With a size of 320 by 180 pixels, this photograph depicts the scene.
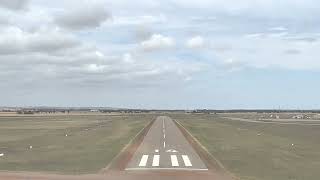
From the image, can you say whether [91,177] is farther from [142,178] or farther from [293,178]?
[293,178]

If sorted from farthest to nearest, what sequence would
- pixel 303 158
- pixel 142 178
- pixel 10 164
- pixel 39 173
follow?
pixel 303 158, pixel 10 164, pixel 39 173, pixel 142 178

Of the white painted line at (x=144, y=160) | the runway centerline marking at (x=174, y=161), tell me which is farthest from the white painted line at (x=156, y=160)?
the runway centerline marking at (x=174, y=161)

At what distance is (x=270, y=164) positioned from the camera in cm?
3216

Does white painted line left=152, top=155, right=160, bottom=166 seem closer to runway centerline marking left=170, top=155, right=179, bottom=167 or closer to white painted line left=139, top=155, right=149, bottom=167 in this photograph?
white painted line left=139, top=155, right=149, bottom=167

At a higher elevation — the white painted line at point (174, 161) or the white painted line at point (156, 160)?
the white painted line at point (156, 160)

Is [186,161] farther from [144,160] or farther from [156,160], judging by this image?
[144,160]

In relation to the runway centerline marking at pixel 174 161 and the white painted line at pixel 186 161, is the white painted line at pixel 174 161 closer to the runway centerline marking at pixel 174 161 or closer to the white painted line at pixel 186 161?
the runway centerline marking at pixel 174 161

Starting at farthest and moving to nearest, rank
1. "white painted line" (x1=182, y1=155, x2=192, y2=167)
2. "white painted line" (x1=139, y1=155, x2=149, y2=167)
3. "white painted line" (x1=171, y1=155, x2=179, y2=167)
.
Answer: "white painted line" (x1=182, y1=155, x2=192, y2=167)
"white painted line" (x1=171, y1=155, x2=179, y2=167)
"white painted line" (x1=139, y1=155, x2=149, y2=167)

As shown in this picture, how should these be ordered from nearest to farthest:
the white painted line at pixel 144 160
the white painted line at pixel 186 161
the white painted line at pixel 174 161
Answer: the white painted line at pixel 144 160, the white painted line at pixel 174 161, the white painted line at pixel 186 161

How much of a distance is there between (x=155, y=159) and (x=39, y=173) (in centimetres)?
978

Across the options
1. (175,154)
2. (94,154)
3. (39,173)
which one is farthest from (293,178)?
(94,154)

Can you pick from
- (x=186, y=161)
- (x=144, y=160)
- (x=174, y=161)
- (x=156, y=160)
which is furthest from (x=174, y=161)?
(x=144, y=160)

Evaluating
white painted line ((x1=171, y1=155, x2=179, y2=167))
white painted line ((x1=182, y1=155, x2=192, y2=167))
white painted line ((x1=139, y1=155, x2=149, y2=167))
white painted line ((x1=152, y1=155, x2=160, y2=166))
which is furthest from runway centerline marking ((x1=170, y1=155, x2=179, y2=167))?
white painted line ((x1=139, y1=155, x2=149, y2=167))

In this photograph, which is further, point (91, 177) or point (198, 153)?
point (198, 153)
